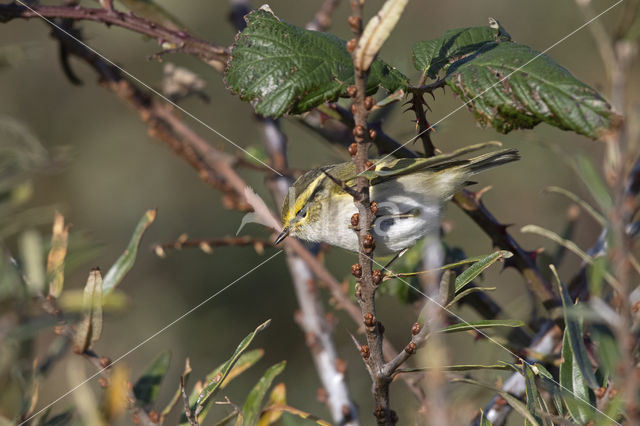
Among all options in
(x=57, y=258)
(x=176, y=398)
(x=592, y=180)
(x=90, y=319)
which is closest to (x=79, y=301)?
(x=90, y=319)

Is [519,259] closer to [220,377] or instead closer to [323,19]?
→ [220,377]

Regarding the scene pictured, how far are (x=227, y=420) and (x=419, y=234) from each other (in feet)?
2.86

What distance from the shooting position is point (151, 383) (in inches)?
63.4

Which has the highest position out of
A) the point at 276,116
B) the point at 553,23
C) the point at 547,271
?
the point at 553,23

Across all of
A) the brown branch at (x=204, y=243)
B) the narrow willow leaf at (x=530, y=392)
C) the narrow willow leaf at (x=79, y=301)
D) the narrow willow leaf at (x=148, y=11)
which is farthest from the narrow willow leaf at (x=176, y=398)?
the narrow willow leaf at (x=148, y=11)

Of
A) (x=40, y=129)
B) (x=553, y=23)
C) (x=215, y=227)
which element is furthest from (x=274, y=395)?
(x=553, y=23)

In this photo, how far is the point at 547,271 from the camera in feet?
6.23

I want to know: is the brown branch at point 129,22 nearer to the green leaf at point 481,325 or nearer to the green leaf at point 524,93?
the green leaf at point 524,93

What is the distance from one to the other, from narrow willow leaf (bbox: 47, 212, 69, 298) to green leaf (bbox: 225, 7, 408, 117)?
0.56 m

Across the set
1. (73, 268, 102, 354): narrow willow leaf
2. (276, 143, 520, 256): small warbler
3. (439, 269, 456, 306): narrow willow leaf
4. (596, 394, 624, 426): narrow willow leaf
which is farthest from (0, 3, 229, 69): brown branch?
(596, 394, 624, 426): narrow willow leaf

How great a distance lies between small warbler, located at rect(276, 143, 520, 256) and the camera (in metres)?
2.01

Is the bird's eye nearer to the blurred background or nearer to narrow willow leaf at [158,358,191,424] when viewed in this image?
narrow willow leaf at [158,358,191,424]

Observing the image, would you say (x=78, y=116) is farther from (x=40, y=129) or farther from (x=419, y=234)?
(x=419, y=234)

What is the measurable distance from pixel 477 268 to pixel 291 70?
1.68 ft
